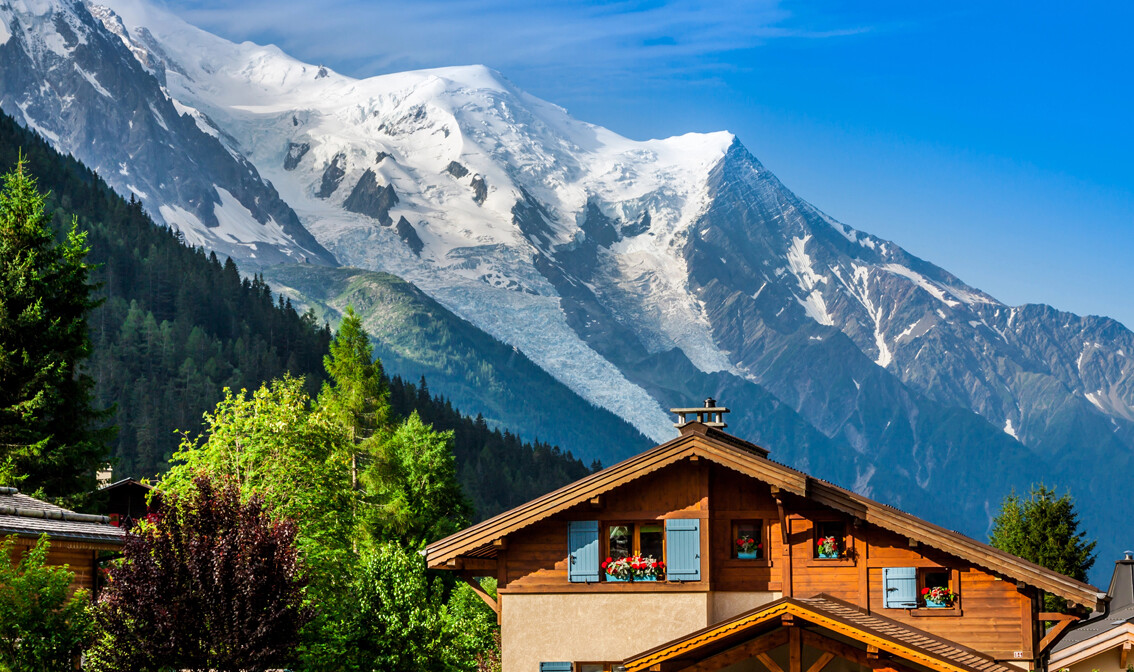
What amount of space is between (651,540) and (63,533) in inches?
546

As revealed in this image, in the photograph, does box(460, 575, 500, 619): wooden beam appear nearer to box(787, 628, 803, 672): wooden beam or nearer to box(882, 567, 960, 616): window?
box(787, 628, 803, 672): wooden beam

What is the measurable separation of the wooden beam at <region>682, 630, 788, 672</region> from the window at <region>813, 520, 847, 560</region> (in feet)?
16.3

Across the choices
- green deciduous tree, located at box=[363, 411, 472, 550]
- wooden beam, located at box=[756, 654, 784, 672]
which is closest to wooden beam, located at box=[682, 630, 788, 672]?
wooden beam, located at box=[756, 654, 784, 672]

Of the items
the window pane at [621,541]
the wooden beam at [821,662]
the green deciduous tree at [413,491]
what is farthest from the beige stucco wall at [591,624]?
the green deciduous tree at [413,491]

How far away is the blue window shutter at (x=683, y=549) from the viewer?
3397 centimetres

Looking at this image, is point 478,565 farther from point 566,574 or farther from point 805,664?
point 805,664

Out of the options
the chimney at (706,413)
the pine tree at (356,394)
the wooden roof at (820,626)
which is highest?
the pine tree at (356,394)

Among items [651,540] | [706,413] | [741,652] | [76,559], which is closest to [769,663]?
[741,652]

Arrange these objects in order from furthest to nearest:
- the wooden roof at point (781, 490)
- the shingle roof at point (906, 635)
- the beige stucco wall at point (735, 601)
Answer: the beige stucco wall at point (735, 601) < the wooden roof at point (781, 490) < the shingle roof at point (906, 635)

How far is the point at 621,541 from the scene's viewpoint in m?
34.7

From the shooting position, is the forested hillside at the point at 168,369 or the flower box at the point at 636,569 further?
the forested hillside at the point at 168,369

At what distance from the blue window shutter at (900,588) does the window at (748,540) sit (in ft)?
10.0

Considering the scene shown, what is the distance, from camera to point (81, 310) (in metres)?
45.4

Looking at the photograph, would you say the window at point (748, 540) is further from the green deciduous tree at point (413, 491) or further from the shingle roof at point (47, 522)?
the green deciduous tree at point (413, 491)
